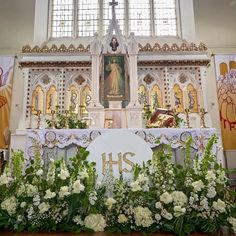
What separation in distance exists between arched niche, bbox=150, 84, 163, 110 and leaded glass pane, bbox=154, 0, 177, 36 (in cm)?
241

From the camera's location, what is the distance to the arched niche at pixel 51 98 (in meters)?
7.40

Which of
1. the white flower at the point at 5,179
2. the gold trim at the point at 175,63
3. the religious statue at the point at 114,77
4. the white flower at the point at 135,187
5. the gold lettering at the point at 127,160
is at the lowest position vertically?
the white flower at the point at 135,187

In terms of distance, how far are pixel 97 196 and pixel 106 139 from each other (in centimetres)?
64

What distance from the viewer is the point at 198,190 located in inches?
75.1

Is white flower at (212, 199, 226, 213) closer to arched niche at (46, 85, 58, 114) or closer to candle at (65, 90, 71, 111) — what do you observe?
candle at (65, 90, 71, 111)

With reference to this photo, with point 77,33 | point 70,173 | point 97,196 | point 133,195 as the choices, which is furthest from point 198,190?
point 77,33

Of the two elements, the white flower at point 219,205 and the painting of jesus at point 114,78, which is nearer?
the white flower at point 219,205

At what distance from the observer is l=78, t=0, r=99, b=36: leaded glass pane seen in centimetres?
912

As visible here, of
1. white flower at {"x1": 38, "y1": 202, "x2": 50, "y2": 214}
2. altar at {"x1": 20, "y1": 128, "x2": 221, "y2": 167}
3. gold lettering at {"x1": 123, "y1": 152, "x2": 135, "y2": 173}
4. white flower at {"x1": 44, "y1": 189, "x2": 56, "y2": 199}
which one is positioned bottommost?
white flower at {"x1": 38, "y1": 202, "x2": 50, "y2": 214}

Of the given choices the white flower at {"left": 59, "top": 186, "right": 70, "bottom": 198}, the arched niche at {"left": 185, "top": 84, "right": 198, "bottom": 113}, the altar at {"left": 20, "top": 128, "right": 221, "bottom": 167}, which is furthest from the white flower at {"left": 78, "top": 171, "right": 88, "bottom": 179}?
the arched niche at {"left": 185, "top": 84, "right": 198, "bottom": 113}

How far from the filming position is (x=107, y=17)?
30.2 feet

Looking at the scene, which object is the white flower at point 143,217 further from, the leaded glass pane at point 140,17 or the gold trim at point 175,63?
the leaded glass pane at point 140,17

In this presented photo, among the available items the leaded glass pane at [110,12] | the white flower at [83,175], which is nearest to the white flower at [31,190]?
the white flower at [83,175]

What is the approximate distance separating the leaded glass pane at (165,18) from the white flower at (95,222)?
316 inches
